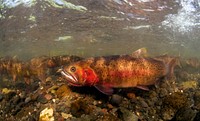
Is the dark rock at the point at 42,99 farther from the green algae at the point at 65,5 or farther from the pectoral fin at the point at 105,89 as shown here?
the green algae at the point at 65,5

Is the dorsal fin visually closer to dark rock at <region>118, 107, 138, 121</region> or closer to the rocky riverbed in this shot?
the rocky riverbed

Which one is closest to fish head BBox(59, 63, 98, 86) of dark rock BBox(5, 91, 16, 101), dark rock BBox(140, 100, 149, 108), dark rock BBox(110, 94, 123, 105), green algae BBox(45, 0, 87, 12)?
dark rock BBox(110, 94, 123, 105)

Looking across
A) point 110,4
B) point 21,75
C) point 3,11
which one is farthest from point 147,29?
point 21,75

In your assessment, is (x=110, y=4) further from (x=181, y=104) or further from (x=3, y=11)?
(x=181, y=104)

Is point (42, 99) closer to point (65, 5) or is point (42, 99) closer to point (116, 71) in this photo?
point (116, 71)

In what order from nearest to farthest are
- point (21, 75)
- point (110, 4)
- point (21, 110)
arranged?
point (21, 110) → point (21, 75) → point (110, 4)

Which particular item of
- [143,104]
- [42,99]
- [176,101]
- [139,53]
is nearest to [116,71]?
[139,53]

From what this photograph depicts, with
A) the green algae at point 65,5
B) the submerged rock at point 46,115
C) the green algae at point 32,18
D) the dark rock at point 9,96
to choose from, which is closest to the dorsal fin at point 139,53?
the submerged rock at point 46,115
